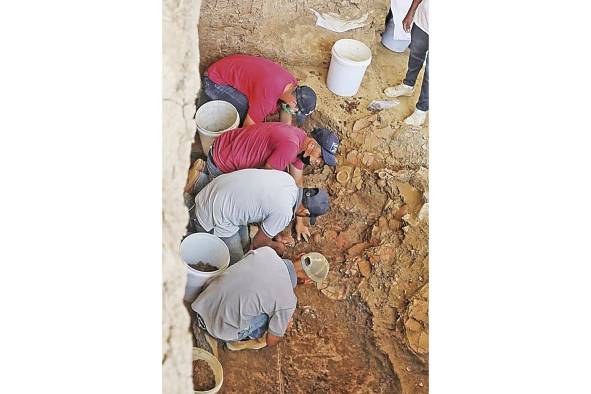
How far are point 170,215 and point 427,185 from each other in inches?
47.3

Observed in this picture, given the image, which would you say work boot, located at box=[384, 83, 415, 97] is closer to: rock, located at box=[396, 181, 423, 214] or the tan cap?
rock, located at box=[396, 181, 423, 214]

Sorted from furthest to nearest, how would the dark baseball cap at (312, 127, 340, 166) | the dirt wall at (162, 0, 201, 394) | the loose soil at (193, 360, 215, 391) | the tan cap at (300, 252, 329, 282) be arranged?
the dark baseball cap at (312, 127, 340, 166) → the tan cap at (300, 252, 329, 282) → the loose soil at (193, 360, 215, 391) → the dirt wall at (162, 0, 201, 394)

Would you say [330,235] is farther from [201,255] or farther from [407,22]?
[407,22]

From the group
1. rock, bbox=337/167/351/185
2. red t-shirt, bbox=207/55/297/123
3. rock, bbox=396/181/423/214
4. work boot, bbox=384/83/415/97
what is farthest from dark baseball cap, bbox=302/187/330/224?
work boot, bbox=384/83/415/97

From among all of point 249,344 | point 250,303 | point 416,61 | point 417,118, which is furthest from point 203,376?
point 416,61

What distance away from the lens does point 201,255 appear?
245 cm

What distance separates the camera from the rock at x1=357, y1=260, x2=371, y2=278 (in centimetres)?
256

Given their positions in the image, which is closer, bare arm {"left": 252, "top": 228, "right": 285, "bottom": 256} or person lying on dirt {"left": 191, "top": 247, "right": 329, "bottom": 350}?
person lying on dirt {"left": 191, "top": 247, "right": 329, "bottom": 350}

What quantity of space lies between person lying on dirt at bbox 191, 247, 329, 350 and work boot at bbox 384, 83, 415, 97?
891mm

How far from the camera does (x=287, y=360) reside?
244 cm

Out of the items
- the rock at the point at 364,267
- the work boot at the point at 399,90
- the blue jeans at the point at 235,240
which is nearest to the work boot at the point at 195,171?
the blue jeans at the point at 235,240

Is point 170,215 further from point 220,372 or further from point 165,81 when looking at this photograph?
point 220,372

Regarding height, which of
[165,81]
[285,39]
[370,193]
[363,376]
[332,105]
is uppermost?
[165,81]
